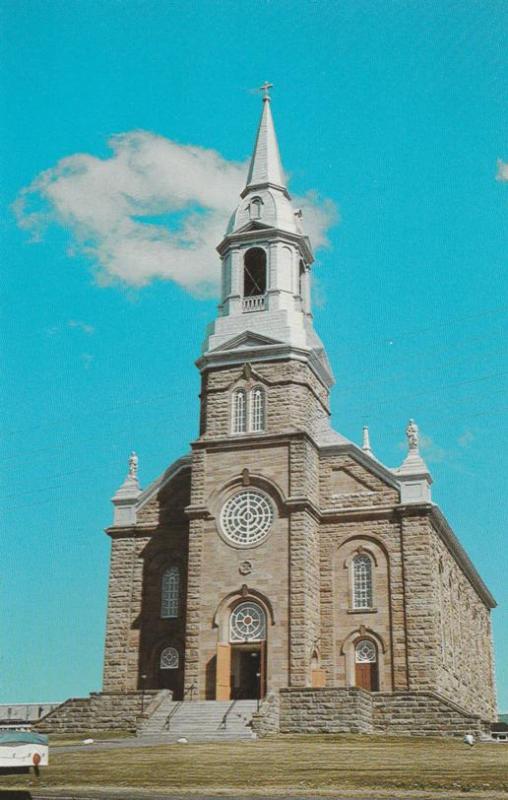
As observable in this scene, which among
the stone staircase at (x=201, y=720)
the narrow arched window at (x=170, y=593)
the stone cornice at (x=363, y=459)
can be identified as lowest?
the stone staircase at (x=201, y=720)

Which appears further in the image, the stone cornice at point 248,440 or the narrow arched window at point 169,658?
the narrow arched window at point 169,658

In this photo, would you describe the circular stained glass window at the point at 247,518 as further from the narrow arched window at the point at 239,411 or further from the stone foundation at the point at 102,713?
the stone foundation at the point at 102,713

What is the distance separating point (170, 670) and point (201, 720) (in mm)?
7936

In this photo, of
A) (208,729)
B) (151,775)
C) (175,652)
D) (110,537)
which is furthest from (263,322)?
(151,775)

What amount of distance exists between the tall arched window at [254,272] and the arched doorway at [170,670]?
1662 cm

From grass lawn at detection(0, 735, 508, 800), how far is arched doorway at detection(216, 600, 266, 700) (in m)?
12.1

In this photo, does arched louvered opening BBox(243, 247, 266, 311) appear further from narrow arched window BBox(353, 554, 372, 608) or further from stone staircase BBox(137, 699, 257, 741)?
stone staircase BBox(137, 699, 257, 741)

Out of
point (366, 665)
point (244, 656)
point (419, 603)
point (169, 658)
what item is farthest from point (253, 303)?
point (366, 665)

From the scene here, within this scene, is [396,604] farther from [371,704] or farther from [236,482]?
[236,482]

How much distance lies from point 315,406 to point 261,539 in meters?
7.29

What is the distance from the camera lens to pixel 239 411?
1901 inches

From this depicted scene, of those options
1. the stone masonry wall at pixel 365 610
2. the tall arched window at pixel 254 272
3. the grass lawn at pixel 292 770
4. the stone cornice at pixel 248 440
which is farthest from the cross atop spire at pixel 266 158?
the grass lawn at pixel 292 770

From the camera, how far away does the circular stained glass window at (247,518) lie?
45.8m

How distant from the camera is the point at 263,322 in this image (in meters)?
49.4
